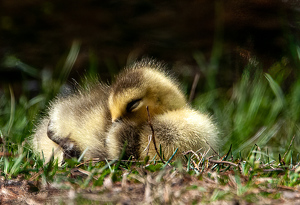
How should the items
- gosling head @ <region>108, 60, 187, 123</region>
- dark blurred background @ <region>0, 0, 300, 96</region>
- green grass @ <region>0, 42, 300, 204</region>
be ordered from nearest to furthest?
green grass @ <region>0, 42, 300, 204</region>, gosling head @ <region>108, 60, 187, 123</region>, dark blurred background @ <region>0, 0, 300, 96</region>

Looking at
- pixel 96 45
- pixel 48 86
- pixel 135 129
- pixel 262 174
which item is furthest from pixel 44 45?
pixel 262 174

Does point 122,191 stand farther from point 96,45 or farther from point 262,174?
point 96,45

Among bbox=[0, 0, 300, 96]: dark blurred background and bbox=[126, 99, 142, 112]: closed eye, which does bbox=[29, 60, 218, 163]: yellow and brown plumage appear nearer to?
bbox=[126, 99, 142, 112]: closed eye

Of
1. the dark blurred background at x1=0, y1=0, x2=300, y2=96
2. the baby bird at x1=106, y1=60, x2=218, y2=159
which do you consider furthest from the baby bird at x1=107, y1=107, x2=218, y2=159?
the dark blurred background at x1=0, y1=0, x2=300, y2=96

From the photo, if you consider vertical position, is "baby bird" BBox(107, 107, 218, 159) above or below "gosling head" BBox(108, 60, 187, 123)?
below

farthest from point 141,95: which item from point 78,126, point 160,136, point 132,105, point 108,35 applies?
point 108,35

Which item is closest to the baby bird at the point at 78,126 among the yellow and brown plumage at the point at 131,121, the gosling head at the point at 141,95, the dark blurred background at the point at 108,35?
the yellow and brown plumage at the point at 131,121

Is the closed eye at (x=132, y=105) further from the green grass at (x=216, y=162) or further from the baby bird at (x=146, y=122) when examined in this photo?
the green grass at (x=216, y=162)

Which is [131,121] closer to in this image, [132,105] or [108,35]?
[132,105]
